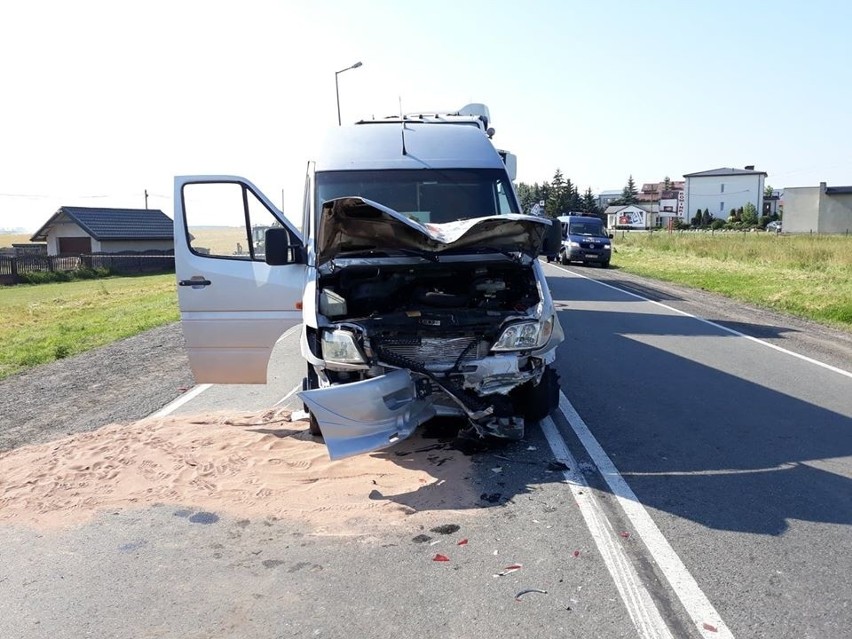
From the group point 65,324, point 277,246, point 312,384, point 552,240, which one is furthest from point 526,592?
point 65,324

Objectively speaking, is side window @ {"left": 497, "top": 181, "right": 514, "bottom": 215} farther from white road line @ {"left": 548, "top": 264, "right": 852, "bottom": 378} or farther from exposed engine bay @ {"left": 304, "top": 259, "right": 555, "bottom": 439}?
white road line @ {"left": 548, "top": 264, "right": 852, "bottom": 378}

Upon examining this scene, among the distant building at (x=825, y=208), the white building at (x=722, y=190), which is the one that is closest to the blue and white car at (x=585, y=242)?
the distant building at (x=825, y=208)

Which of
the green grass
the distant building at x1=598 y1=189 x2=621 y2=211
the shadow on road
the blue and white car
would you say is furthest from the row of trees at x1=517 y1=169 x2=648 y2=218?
the shadow on road

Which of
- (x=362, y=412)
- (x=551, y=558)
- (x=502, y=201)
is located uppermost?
(x=502, y=201)

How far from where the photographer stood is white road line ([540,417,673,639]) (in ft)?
11.7

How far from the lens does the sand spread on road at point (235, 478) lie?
518cm

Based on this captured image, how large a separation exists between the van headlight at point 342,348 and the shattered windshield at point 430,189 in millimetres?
2085

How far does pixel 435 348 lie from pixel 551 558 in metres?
2.21

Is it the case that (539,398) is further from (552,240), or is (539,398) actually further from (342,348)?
(342,348)

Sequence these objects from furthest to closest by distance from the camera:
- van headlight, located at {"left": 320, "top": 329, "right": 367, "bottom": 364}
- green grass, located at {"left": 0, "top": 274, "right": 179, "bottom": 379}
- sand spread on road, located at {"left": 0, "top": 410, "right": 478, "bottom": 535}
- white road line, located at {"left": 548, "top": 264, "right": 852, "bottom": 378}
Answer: green grass, located at {"left": 0, "top": 274, "right": 179, "bottom": 379} → white road line, located at {"left": 548, "top": 264, "right": 852, "bottom": 378} → van headlight, located at {"left": 320, "top": 329, "right": 367, "bottom": 364} → sand spread on road, located at {"left": 0, "top": 410, "right": 478, "bottom": 535}

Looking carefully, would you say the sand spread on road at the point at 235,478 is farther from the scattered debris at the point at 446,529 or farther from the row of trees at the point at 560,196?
the row of trees at the point at 560,196

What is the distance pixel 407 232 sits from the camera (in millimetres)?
6363

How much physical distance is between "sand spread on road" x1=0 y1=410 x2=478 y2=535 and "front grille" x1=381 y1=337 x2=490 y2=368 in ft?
2.63

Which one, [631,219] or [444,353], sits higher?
[444,353]
